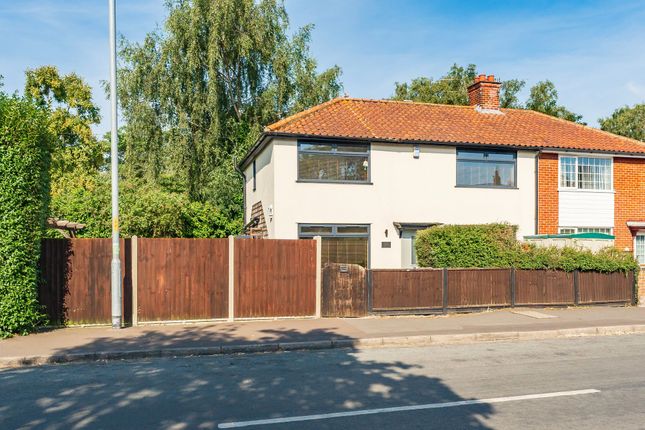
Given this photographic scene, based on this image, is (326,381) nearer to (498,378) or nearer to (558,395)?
(498,378)

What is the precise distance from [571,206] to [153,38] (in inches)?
803

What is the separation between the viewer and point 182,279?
1180 cm

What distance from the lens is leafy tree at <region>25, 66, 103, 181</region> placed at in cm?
3362

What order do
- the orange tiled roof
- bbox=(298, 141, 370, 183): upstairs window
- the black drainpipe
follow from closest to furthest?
1. bbox=(298, 141, 370, 183): upstairs window
2. the orange tiled roof
3. the black drainpipe

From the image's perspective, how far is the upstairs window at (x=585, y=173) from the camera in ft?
64.3

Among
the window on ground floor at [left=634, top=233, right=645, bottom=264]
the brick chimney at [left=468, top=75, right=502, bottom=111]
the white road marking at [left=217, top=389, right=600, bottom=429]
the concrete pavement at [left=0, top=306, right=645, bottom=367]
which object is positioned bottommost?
the concrete pavement at [left=0, top=306, right=645, bottom=367]

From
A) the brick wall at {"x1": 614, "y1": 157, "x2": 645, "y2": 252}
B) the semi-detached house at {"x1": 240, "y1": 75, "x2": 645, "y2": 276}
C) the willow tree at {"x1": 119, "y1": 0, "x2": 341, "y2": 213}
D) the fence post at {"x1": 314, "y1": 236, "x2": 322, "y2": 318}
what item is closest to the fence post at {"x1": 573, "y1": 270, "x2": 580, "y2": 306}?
the semi-detached house at {"x1": 240, "y1": 75, "x2": 645, "y2": 276}

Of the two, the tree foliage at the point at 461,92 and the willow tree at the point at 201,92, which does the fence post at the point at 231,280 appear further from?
the tree foliage at the point at 461,92

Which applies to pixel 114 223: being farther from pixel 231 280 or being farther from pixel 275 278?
pixel 275 278

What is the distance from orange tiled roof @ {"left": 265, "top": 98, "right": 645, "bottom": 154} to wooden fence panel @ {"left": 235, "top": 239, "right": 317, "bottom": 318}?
509 cm

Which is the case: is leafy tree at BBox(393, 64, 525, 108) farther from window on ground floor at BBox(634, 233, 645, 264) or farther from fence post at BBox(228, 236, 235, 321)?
fence post at BBox(228, 236, 235, 321)

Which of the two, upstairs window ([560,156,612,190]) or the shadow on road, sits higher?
upstairs window ([560,156,612,190])

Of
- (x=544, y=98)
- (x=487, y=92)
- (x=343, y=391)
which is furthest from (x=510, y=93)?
(x=343, y=391)

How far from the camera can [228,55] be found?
90.2ft
